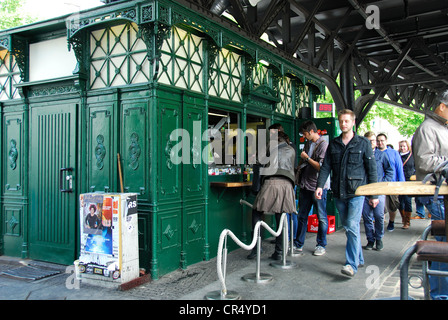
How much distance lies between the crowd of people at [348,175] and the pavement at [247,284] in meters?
0.28

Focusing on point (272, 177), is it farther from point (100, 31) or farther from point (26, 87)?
point (26, 87)

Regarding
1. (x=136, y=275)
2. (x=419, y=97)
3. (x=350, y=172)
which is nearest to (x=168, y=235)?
(x=136, y=275)

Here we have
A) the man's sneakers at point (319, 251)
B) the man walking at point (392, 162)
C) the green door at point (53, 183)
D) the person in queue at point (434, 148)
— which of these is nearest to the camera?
the person in queue at point (434, 148)

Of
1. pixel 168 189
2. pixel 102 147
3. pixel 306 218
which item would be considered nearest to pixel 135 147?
pixel 102 147

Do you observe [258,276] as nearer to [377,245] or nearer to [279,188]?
[279,188]

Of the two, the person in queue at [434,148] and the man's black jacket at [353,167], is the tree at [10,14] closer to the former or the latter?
the man's black jacket at [353,167]

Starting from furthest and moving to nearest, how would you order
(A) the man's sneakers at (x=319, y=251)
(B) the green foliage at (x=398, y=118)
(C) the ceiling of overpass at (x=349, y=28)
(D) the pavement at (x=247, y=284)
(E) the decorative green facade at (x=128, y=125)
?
(B) the green foliage at (x=398, y=118) → (C) the ceiling of overpass at (x=349, y=28) → (A) the man's sneakers at (x=319, y=251) → (E) the decorative green facade at (x=128, y=125) → (D) the pavement at (x=247, y=284)

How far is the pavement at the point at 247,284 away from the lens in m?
4.50

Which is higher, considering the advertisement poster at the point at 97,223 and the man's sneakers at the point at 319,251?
the advertisement poster at the point at 97,223

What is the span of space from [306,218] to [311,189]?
0.50m

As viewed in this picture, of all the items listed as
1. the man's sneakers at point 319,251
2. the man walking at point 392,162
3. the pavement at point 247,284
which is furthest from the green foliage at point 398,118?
the pavement at point 247,284

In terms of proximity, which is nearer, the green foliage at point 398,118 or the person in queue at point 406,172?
the person in queue at point 406,172

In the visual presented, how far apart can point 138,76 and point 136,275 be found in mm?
2594

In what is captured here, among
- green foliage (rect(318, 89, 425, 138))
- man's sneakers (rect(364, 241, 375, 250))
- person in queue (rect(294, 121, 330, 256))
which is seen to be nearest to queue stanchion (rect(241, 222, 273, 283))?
person in queue (rect(294, 121, 330, 256))
